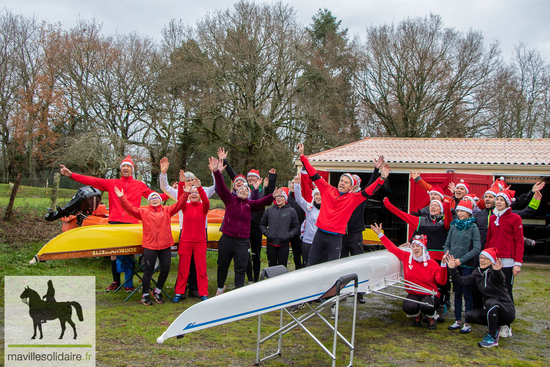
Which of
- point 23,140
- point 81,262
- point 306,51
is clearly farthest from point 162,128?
point 81,262

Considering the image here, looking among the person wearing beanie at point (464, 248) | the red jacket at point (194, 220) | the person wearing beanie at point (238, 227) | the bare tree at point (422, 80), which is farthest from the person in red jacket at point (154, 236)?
the bare tree at point (422, 80)

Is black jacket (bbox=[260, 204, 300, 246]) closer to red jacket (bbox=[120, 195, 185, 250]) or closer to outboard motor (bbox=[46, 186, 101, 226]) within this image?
red jacket (bbox=[120, 195, 185, 250])

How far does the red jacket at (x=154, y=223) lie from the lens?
18.3ft

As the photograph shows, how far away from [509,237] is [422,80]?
23.1 metres

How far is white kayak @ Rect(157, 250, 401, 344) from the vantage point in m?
3.24

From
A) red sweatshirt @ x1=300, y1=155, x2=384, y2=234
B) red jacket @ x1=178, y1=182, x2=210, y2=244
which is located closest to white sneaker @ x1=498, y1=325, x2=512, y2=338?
red sweatshirt @ x1=300, y1=155, x2=384, y2=234

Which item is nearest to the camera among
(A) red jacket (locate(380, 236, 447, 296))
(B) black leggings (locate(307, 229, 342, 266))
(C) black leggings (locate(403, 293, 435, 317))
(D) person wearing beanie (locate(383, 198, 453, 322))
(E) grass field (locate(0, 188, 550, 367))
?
(E) grass field (locate(0, 188, 550, 367))

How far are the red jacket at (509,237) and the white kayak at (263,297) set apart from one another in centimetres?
176

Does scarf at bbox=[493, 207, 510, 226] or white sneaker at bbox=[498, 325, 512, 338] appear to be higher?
scarf at bbox=[493, 207, 510, 226]

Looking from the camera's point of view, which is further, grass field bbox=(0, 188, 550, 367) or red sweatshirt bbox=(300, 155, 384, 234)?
red sweatshirt bbox=(300, 155, 384, 234)

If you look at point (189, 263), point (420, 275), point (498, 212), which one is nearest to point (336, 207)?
point (420, 275)

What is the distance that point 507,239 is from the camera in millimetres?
4848

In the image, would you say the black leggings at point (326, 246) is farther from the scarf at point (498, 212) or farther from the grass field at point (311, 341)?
the scarf at point (498, 212)

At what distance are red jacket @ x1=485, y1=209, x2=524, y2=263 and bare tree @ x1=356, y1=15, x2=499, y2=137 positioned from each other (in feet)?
71.4
